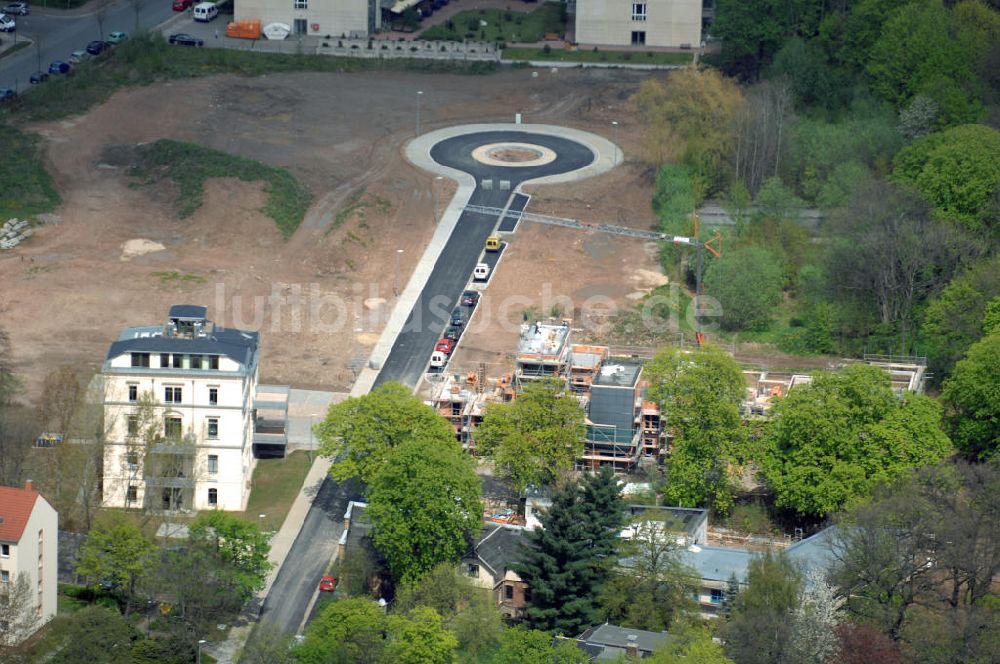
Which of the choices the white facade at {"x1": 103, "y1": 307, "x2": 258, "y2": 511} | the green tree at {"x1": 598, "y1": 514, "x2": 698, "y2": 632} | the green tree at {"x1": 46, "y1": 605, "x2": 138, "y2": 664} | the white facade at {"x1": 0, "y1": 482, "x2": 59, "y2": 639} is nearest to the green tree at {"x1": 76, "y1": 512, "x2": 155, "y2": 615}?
the white facade at {"x1": 0, "y1": 482, "x2": 59, "y2": 639}

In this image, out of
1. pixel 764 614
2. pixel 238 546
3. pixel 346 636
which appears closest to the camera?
pixel 764 614

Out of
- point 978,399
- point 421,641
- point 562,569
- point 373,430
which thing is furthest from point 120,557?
point 978,399

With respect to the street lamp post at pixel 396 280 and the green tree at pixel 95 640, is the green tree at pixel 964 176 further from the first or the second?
the green tree at pixel 95 640

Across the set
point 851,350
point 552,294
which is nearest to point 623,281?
point 552,294

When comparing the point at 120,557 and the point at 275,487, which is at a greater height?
the point at 120,557

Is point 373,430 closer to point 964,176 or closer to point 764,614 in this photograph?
point 764,614

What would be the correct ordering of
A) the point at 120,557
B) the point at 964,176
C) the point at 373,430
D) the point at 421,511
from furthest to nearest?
the point at 964,176 → the point at 373,430 → the point at 421,511 → the point at 120,557

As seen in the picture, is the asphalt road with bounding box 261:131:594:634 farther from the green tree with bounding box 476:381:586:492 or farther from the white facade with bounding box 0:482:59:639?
the white facade with bounding box 0:482:59:639

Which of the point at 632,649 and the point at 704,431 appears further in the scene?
the point at 704,431
